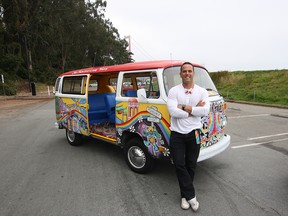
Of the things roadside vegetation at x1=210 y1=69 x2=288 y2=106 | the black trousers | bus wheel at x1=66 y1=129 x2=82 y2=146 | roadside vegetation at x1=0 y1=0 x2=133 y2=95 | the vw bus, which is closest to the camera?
the black trousers

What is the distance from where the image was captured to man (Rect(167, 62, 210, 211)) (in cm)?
296

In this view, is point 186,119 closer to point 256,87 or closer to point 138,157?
point 138,157

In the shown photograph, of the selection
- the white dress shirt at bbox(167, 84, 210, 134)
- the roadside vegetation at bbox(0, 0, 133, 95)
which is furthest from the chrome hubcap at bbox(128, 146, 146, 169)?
the roadside vegetation at bbox(0, 0, 133, 95)

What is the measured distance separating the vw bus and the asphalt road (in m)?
0.53

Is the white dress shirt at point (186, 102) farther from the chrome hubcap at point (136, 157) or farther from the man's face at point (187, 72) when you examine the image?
the chrome hubcap at point (136, 157)

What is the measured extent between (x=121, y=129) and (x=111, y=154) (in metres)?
1.31

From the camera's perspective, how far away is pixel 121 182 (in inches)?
157

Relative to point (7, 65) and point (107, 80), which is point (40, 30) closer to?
point (7, 65)

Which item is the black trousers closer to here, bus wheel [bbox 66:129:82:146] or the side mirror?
the side mirror

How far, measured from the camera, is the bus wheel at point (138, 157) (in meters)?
A: 4.10

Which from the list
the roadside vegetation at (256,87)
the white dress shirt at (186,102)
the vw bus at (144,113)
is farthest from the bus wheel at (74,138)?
the roadside vegetation at (256,87)

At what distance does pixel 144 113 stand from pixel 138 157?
36.2 inches

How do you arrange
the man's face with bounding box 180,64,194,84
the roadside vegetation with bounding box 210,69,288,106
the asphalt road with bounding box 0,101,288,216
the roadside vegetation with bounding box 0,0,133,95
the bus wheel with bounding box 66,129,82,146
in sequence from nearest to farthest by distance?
the man's face with bounding box 180,64,194,84
the asphalt road with bounding box 0,101,288,216
the bus wheel with bounding box 66,129,82,146
the roadside vegetation with bounding box 210,69,288,106
the roadside vegetation with bounding box 0,0,133,95

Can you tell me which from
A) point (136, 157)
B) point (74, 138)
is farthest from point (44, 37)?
point (136, 157)
